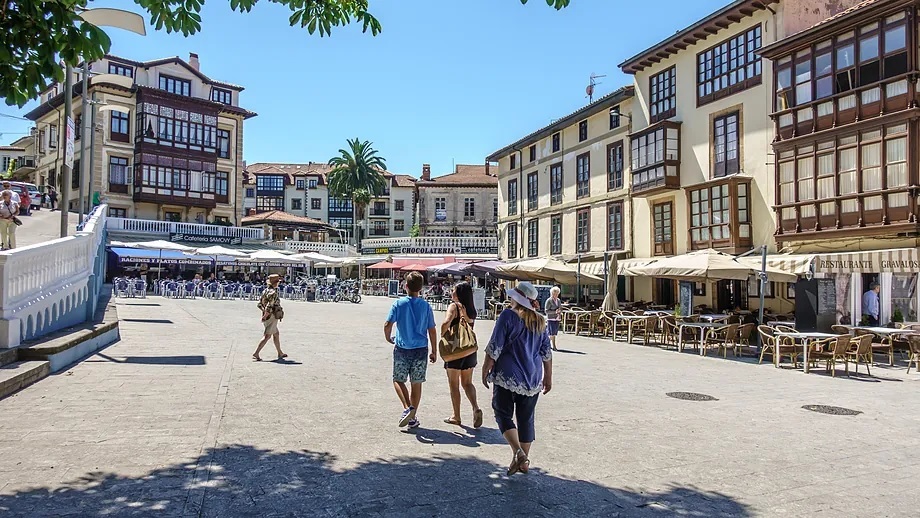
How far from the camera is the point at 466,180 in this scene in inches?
2717

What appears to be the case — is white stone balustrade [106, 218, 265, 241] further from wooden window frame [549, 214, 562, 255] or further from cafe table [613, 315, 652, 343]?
cafe table [613, 315, 652, 343]

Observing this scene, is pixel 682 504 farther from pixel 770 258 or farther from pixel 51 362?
pixel 770 258

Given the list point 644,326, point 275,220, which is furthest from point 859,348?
point 275,220

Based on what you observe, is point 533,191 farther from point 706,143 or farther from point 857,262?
point 857,262

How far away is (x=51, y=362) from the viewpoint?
905 cm

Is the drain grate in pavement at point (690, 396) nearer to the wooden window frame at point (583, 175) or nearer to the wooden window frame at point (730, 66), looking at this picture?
the wooden window frame at point (730, 66)

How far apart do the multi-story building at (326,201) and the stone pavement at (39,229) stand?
168ft

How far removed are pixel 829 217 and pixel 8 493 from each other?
19990mm

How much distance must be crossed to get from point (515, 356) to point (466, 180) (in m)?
64.1

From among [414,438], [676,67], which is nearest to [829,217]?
[676,67]

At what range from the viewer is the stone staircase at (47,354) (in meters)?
7.78

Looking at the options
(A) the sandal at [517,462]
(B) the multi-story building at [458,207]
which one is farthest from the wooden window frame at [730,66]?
(B) the multi-story building at [458,207]

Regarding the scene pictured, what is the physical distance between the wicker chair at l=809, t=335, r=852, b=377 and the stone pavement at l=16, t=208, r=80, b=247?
1803 cm

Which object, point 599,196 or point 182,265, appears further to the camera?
point 182,265
